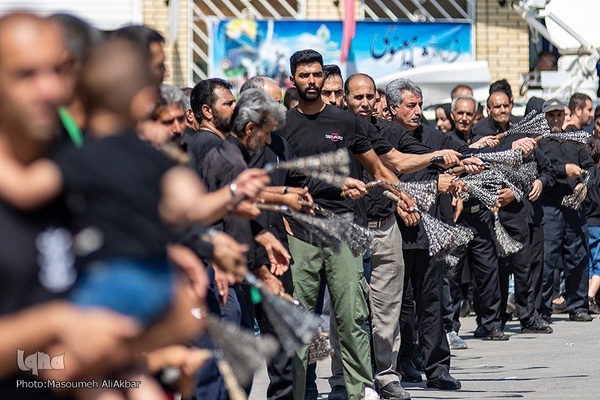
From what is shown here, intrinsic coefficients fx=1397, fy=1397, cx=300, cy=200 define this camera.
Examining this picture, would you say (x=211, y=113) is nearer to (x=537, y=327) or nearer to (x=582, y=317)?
(x=537, y=327)

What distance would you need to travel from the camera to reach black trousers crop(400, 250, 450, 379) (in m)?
10.5

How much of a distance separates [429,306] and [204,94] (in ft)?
10.0

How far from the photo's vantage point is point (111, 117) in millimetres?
4211

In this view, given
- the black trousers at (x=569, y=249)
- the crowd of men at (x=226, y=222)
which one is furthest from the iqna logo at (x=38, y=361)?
the black trousers at (x=569, y=249)

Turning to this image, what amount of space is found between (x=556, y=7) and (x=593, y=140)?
672cm

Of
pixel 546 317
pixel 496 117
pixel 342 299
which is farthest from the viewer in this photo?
pixel 546 317

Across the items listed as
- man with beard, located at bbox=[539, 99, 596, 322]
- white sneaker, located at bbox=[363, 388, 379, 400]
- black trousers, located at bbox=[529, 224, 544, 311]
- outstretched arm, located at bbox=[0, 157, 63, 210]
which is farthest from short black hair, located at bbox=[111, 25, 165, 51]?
man with beard, located at bbox=[539, 99, 596, 322]

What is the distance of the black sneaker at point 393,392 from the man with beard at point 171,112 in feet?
12.7

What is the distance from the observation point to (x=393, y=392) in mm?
9727

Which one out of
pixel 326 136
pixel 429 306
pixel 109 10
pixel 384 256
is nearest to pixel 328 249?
pixel 326 136

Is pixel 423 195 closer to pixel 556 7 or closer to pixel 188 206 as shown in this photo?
pixel 188 206

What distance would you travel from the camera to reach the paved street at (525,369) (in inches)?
395

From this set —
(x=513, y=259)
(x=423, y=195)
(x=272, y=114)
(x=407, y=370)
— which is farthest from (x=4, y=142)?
(x=513, y=259)

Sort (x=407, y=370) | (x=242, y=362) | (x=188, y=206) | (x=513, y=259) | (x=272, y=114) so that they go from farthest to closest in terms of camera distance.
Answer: (x=513, y=259) → (x=407, y=370) → (x=272, y=114) → (x=242, y=362) → (x=188, y=206)
